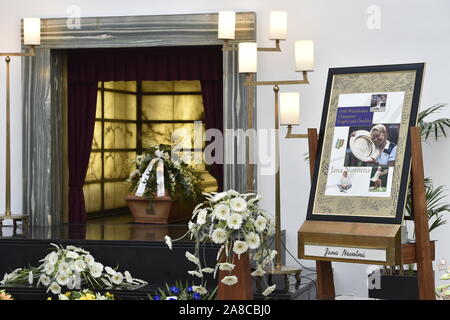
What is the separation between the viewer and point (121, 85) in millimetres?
10555

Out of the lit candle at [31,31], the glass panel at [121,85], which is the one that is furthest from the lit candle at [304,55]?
the glass panel at [121,85]

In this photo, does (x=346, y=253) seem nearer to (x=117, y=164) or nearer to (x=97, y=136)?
(x=97, y=136)

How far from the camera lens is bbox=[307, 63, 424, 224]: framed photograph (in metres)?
4.47

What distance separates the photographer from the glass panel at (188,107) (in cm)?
1078

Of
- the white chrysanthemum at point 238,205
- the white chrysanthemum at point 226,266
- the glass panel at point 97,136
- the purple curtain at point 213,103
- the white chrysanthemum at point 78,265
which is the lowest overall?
the white chrysanthemum at point 78,265

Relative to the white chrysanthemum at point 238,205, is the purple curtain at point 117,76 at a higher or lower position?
higher

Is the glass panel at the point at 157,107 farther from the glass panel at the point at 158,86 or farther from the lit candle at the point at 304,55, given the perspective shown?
the lit candle at the point at 304,55

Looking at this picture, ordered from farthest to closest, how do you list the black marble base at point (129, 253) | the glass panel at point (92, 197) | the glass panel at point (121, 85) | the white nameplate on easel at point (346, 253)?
the glass panel at point (121, 85)
the glass panel at point (92, 197)
the black marble base at point (129, 253)
the white nameplate on easel at point (346, 253)

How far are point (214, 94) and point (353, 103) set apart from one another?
3568 mm

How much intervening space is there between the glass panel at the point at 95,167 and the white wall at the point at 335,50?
8.10 ft

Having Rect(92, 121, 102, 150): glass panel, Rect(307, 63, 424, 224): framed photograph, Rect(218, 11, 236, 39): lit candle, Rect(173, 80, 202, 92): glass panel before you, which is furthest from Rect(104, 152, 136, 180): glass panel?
Rect(307, 63, 424, 224): framed photograph

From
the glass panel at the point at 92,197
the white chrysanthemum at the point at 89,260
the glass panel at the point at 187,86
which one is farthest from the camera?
the glass panel at the point at 187,86

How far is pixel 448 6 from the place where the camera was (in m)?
7.03

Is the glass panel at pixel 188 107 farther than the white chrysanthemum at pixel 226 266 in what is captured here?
Yes
